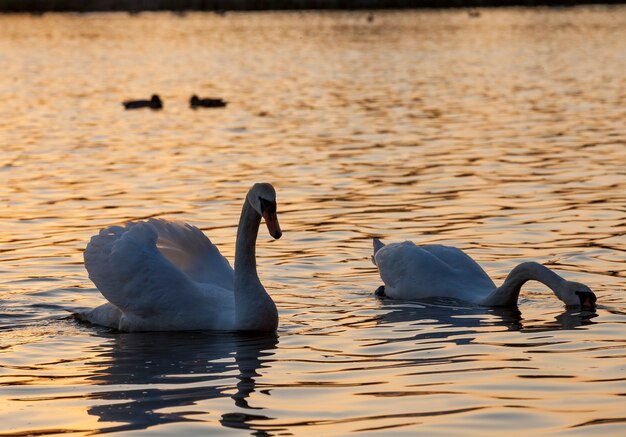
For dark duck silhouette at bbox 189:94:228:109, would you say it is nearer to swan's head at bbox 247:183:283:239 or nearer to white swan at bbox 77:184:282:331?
white swan at bbox 77:184:282:331

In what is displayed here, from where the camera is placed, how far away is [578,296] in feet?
36.6

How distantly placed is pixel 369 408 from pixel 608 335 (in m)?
2.84

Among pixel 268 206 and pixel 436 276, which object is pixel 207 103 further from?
pixel 268 206

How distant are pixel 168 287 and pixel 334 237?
184 inches

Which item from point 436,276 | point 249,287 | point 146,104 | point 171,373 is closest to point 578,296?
point 436,276

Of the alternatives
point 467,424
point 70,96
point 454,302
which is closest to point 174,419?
point 467,424

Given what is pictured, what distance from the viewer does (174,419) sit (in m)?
7.93

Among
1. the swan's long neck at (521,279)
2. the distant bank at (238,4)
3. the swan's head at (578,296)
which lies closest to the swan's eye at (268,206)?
the swan's long neck at (521,279)

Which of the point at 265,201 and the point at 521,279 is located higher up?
the point at 265,201

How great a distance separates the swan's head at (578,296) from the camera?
1113cm

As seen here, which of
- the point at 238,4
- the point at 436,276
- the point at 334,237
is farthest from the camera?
the point at 238,4

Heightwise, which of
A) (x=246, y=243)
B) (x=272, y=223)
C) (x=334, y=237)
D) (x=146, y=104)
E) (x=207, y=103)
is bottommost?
(x=146, y=104)

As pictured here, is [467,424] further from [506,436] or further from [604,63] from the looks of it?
[604,63]

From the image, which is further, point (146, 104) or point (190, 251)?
point (146, 104)
